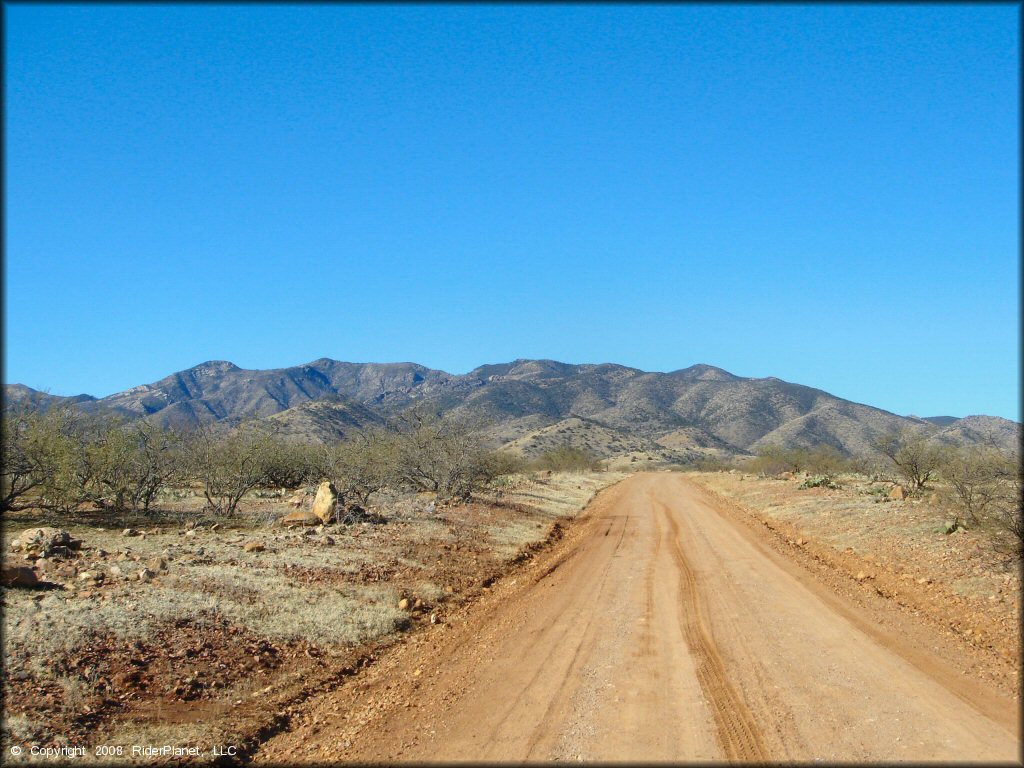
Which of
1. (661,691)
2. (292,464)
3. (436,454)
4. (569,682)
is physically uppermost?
(436,454)

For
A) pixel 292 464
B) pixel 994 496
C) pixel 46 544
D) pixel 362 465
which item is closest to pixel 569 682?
pixel 46 544

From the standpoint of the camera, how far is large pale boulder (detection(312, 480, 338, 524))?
21191 millimetres

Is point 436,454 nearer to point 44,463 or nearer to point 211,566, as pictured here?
point 44,463

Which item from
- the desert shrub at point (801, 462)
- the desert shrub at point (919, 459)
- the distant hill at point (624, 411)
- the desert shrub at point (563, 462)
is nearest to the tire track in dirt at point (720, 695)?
the desert shrub at point (919, 459)

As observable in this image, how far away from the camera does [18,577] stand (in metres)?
10.3

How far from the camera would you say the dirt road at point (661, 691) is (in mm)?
6125

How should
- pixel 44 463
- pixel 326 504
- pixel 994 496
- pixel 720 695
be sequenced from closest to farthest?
pixel 720 695 < pixel 994 496 < pixel 44 463 < pixel 326 504

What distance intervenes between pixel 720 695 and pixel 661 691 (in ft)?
2.09

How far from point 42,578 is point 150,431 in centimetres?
1656

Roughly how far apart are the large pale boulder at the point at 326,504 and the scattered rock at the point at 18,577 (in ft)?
34.5

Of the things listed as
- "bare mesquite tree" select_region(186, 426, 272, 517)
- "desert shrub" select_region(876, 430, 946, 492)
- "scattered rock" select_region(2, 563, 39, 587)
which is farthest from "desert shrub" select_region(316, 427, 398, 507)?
"desert shrub" select_region(876, 430, 946, 492)

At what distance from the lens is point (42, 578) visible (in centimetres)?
1105

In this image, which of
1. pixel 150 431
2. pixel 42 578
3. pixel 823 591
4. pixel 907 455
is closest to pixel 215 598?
pixel 42 578

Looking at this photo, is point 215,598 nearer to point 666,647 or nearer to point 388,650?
point 388,650
